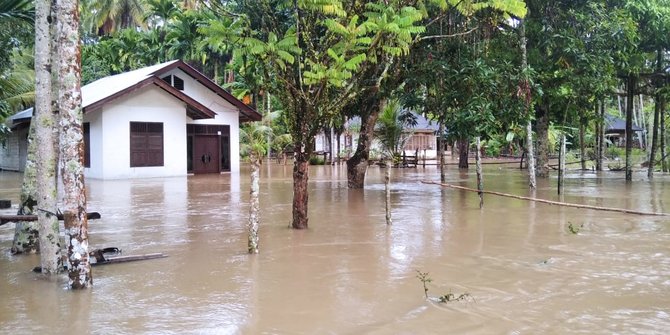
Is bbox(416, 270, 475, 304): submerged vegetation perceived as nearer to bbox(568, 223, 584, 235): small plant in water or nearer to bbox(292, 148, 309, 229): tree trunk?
bbox(292, 148, 309, 229): tree trunk

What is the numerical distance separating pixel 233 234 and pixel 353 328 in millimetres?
5173

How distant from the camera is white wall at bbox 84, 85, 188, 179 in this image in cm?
2375

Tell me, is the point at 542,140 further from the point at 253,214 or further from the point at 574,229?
the point at 253,214

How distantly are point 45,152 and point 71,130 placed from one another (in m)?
1.04

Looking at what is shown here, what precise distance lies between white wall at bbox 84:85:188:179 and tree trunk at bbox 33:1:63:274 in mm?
17488

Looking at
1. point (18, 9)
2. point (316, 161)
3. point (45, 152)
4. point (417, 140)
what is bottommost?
point (316, 161)

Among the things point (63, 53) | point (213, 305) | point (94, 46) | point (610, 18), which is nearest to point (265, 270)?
point (213, 305)

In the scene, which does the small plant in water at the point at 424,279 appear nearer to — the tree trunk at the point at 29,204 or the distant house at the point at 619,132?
the tree trunk at the point at 29,204

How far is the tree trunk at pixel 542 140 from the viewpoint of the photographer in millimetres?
22148

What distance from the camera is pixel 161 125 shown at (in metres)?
25.5

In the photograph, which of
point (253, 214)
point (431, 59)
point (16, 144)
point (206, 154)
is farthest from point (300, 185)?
point (16, 144)

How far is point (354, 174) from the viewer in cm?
1869

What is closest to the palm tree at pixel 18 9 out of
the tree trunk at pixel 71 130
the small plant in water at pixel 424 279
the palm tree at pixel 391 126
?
the tree trunk at pixel 71 130

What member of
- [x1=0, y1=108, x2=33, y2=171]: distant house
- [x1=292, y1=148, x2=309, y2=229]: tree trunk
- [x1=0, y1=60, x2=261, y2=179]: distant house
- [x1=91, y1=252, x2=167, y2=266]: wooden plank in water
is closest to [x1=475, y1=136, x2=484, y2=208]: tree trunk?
[x1=292, y1=148, x2=309, y2=229]: tree trunk
